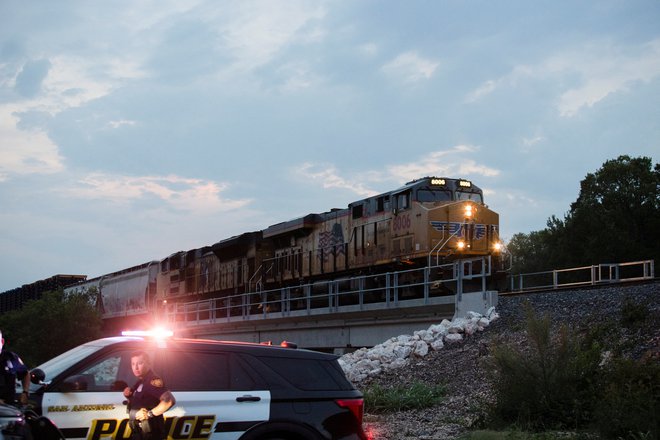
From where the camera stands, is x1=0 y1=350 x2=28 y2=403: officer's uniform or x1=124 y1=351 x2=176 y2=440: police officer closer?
x1=124 y1=351 x2=176 y2=440: police officer

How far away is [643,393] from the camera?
32.2 feet

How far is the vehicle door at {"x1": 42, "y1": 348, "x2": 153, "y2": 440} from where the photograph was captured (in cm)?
614

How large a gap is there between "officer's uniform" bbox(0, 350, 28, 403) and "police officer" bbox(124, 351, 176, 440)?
1054mm

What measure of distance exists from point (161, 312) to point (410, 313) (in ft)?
71.0

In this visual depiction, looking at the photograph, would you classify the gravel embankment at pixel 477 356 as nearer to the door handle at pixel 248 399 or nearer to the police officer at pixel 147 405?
the door handle at pixel 248 399

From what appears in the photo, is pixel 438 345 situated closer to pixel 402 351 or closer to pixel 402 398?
pixel 402 351

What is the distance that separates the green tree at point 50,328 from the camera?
3200 centimetres

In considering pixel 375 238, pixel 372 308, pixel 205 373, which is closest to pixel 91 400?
pixel 205 373

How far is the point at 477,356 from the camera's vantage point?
612 inches

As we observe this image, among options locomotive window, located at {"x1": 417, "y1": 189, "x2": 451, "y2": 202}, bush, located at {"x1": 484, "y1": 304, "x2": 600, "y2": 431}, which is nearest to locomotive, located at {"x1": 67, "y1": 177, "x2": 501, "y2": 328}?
locomotive window, located at {"x1": 417, "y1": 189, "x2": 451, "y2": 202}

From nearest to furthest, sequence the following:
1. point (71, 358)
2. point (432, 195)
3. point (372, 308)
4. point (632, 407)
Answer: point (71, 358)
point (632, 407)
point (372, 308)
point (432, 195)

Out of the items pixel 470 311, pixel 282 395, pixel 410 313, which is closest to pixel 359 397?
pixel 282 395

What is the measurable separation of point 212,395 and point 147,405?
1.84ft

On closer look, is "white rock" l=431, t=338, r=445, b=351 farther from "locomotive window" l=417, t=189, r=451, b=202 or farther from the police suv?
the police suv
